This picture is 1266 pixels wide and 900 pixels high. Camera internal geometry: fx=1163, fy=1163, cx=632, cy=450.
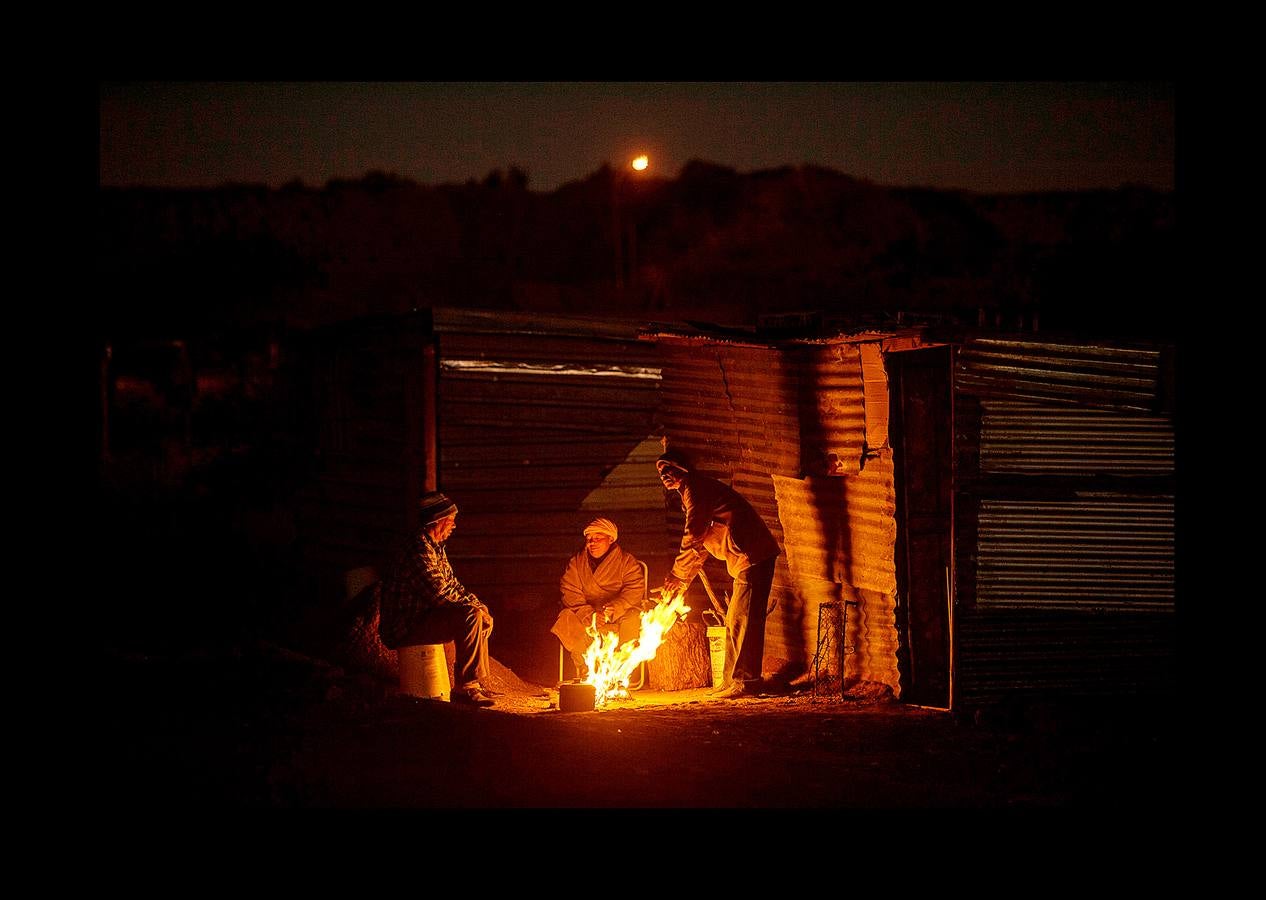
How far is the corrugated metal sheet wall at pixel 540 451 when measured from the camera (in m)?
12.2

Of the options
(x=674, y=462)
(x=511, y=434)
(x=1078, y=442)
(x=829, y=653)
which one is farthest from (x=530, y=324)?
(x=1078, y=442)

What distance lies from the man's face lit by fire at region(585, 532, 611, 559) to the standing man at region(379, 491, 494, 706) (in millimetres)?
1299

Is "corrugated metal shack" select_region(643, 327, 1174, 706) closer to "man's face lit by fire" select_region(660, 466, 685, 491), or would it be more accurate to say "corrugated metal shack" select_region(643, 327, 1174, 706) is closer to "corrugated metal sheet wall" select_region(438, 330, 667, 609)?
"man's face lit by fire" select_region(660, 466, 685, 491)

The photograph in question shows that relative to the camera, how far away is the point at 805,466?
11.3 metres

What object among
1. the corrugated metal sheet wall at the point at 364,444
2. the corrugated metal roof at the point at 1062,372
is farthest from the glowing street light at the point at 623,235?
the corrugated metal roof at the point at 1062,372

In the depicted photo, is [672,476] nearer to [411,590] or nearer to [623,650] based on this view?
[623,650]

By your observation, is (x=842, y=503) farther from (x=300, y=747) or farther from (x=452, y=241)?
(x=452, y=241)

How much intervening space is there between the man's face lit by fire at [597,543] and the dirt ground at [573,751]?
5.81 feet

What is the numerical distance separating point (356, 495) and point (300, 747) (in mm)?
5945

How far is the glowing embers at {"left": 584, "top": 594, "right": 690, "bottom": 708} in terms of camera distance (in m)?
11.0

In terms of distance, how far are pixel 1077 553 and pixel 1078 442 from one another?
0.91 meters

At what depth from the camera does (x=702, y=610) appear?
12547 mm

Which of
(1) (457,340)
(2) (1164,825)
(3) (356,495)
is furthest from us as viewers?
(3) (356,495)

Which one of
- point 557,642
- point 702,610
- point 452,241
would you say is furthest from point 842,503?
point 452,241
